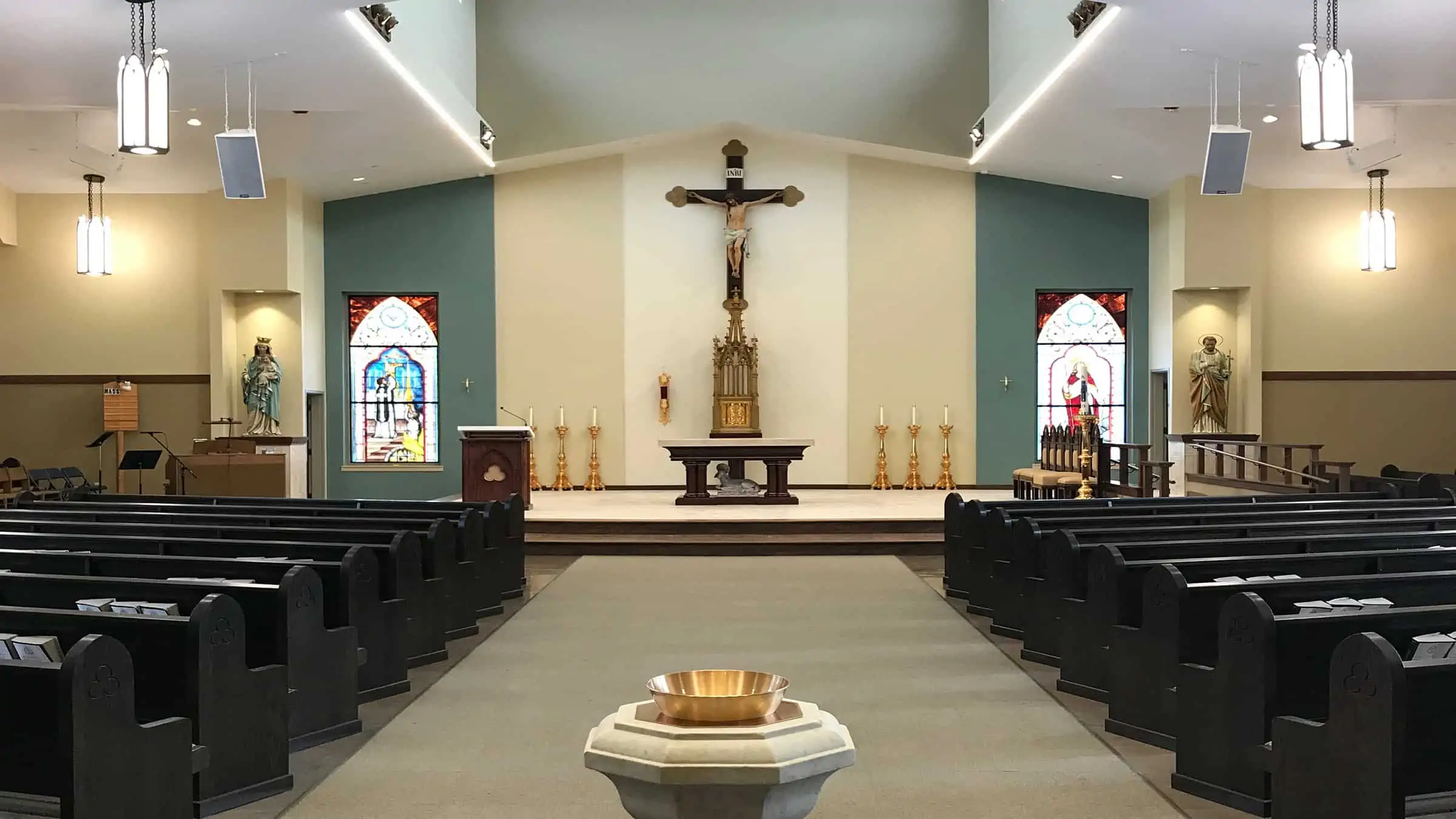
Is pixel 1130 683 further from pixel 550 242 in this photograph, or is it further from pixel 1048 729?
pixel 550 242

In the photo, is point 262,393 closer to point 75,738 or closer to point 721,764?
point 75,738

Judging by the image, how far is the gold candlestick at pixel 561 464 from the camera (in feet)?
44.6

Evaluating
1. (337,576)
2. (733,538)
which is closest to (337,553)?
(337,576)

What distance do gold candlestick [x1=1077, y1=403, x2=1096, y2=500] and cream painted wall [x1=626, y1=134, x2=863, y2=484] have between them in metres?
3.74

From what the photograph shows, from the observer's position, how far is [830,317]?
45.4 feet

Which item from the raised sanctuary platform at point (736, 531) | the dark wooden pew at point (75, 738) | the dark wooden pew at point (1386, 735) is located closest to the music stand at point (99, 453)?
the raised sanctuary platform at point (736, 531)

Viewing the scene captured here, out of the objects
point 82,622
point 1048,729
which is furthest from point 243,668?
point 1048,729

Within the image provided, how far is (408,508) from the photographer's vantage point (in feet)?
24.2

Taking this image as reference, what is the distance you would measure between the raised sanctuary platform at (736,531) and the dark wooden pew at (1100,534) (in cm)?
344

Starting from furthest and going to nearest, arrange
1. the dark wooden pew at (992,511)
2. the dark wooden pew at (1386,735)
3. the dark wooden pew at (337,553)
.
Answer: the dark wooden pew at (992,511)
the dark wooden pew at (337,553)
the dark wooden pew at (1386,735)

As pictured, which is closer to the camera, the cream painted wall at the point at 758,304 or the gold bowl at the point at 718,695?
the gold bowl at the point at 718,695

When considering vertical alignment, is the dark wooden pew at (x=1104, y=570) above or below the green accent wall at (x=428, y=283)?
below

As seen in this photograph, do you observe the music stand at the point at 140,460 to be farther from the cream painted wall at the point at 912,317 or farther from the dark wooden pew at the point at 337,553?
the cream painted wall at the point at 912,317

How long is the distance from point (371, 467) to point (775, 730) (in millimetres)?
12387
